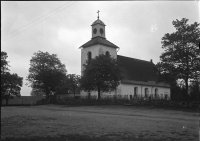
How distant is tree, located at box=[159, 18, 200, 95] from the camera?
20.8 m

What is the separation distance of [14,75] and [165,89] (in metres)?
44.7

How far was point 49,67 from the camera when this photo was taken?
40.3 ft

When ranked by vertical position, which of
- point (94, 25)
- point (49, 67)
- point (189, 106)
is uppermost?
point (94, 25)

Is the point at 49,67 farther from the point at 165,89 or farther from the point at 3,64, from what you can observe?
the point at 165,89

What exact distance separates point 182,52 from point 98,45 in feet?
58.6

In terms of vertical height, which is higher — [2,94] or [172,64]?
[172,64]

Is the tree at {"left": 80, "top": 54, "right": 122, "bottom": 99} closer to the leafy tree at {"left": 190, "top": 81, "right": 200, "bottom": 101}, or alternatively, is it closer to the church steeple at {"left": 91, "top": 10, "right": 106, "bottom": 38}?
the leafy tree at {"left": 190, "top": 81, "right": 200, "bottom": 101}

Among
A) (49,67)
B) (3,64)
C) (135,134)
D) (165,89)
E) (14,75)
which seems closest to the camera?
(3,64)

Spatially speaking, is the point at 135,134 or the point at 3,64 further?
the point at 135,134

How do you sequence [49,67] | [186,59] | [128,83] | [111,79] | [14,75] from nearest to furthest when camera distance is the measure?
1. [14,75]
2. [49,67]
3. [186,59]
4. [111,79]
5. [128,83]

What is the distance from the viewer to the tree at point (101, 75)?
2712 centimetres

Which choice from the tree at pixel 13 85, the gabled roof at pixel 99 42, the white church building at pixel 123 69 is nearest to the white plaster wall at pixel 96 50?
the white church building at pixel 123 69

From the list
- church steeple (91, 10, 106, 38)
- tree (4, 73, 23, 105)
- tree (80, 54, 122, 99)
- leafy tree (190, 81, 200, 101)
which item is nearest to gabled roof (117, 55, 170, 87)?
church steeple (91, 10, 106, 38)

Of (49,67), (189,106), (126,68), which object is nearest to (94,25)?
(126,68)
